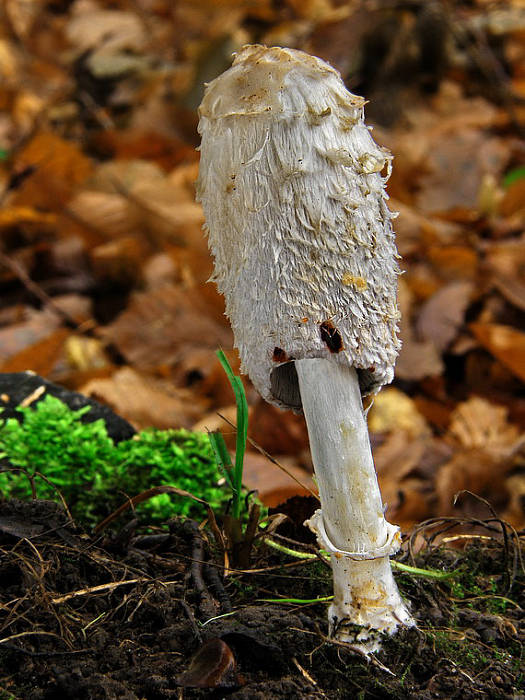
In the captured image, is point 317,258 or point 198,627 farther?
point 198,627

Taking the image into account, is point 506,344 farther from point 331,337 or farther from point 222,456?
point 331,337

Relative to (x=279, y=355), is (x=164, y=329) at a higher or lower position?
higher

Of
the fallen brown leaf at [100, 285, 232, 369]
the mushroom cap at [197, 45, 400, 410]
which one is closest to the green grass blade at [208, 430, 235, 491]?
the mushroom cap at [197, 45, 400, 410]

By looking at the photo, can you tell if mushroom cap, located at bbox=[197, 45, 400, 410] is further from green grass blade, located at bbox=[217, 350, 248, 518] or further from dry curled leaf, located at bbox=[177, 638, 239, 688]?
dry curled leaf, located at bbox=[177, 638, 239, 688]

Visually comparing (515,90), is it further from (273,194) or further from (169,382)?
(273,194)

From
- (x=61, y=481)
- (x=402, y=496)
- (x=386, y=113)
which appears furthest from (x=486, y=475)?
(x=386, y=113)

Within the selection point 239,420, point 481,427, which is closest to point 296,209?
point 239,420
